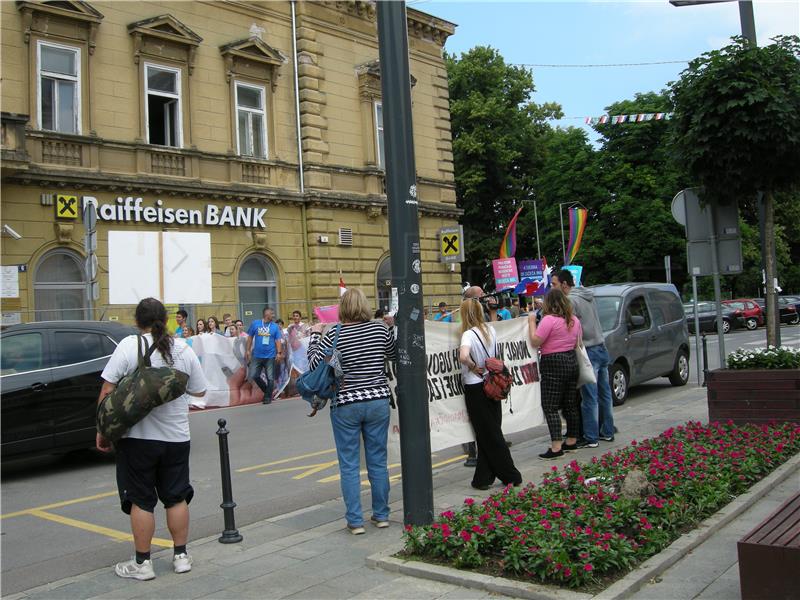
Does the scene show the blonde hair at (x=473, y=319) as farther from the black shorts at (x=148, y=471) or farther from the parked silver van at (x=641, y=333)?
the parked silver van at (x=641, y=333)

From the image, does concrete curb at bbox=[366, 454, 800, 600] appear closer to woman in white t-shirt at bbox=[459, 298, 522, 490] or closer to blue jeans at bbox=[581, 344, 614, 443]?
woman in white t-shirt at bbox=[459, 298, 522, 490]

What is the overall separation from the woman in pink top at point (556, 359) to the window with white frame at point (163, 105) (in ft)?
49.8

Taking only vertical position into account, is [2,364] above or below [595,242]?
below

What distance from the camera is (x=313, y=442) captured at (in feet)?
35.5

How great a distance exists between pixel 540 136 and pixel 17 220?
3575cm

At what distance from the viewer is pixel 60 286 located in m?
18.8

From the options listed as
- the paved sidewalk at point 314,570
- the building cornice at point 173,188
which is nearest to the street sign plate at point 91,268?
the building cornice at point 173,188

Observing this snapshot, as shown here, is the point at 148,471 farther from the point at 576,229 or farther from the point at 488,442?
the point at 576,229

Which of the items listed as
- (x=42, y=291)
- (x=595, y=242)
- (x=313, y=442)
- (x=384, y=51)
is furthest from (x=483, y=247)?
(x=384, y=51)

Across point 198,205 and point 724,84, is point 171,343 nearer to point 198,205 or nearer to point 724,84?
point 724,84

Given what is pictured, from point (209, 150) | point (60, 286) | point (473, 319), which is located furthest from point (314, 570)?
point (209, 150)

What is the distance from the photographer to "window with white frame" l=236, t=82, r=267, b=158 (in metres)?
22.8

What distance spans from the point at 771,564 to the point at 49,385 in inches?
314

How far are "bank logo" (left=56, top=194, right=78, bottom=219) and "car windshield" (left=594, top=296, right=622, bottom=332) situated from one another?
1240 cm
